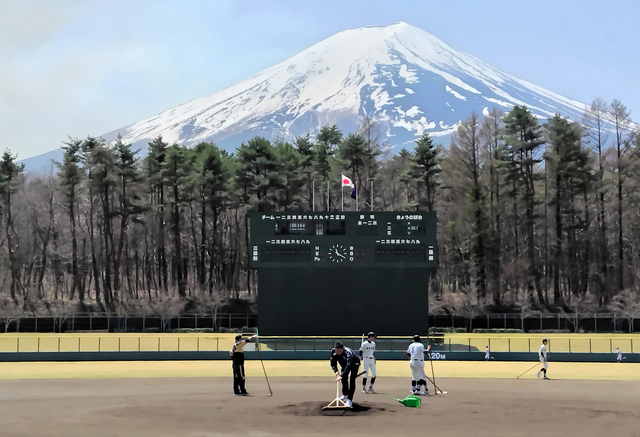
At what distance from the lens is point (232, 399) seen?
21656mm

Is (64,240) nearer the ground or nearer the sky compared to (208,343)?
nearer the sky

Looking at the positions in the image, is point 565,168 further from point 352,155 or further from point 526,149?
point 352,155

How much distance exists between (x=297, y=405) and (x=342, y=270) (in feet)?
67.5

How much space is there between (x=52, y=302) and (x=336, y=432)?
61.4 meters

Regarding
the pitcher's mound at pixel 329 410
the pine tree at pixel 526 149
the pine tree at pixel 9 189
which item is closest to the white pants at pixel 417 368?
the pitcher's mound at pixel 329 410

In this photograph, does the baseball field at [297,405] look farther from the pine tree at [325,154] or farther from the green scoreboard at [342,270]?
the pine tree at [325,154]

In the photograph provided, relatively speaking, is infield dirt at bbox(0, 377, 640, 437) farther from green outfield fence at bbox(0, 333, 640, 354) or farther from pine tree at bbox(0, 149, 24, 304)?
pine tree at bbox(0, 149, 24, 304)

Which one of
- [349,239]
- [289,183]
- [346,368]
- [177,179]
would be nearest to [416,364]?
[346,368]

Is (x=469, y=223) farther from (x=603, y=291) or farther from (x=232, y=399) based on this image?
(x=232, y=399)

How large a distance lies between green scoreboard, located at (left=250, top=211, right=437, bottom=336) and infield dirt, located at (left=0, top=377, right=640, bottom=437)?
13.7 m

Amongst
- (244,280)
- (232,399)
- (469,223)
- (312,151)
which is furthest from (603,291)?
(232,399)

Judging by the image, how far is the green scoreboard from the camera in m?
40.3

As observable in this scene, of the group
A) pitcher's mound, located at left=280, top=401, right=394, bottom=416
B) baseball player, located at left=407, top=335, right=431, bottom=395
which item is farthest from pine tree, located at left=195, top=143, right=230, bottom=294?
pitcher's mound, located at left=280, top=401, right=394, bottom=416

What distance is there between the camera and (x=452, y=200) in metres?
78.6
